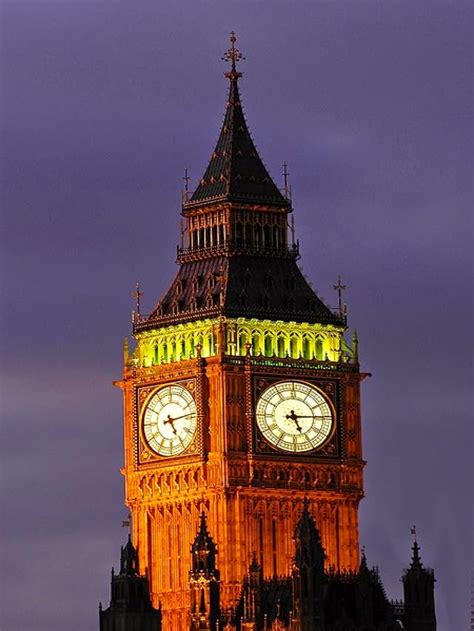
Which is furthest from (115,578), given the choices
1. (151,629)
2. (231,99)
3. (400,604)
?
(231,99)

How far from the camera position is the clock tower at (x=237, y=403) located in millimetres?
134250

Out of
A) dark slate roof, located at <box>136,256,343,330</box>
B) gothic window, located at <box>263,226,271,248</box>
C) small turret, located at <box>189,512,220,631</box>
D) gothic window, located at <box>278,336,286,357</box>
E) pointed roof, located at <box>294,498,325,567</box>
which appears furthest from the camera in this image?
gothic window, located at <box>263,226,271,248</box>

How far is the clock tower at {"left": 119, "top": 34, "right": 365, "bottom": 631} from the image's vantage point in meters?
134

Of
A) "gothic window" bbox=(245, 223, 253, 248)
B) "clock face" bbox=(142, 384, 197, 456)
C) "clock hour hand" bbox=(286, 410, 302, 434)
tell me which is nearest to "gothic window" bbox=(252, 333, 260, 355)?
"clock hour hand" bbox=(286, 410, 302, 434)

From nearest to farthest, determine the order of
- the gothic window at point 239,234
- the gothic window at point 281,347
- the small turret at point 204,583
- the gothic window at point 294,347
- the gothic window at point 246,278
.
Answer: the small turret at point 204,583 < the gothic window at point 281,347 < the gothic window at point 294,347 < the gothic window at point 246,278 < the gothic window at point 239,234

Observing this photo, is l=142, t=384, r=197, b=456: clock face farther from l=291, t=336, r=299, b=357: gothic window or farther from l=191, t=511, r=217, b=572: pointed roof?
l=191, t=511, r=217, b=572: pointed roof

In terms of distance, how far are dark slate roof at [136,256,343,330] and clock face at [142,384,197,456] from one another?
9.71ft

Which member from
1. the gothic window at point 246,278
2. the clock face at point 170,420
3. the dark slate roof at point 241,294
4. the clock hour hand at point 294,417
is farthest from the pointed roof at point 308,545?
the gothic window at point 246,278

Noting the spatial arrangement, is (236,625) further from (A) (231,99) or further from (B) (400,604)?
(A) (231,99)

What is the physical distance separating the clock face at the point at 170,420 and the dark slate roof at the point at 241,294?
296 cm

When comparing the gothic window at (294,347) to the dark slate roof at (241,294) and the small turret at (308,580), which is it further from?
the small turret at (308,580)

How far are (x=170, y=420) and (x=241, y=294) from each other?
5.51 m

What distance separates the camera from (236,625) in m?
130

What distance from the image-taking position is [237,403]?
135m
